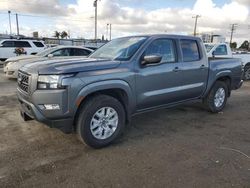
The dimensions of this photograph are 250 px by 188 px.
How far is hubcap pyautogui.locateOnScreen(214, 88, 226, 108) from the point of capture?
6.67m

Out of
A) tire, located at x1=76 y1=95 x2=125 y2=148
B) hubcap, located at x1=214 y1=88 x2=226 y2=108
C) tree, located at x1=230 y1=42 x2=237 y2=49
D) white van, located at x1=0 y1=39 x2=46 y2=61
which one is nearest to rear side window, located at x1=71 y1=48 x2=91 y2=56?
white van, located at x1=0 y1=39 x2=46 y2=61

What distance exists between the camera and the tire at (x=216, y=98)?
256 inches

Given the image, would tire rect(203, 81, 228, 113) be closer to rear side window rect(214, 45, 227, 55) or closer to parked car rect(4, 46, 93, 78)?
rear side window rect(214, 45, 227, 55)

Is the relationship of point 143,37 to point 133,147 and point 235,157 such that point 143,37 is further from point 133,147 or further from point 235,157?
point 235,157

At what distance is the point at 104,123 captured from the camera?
436 centimetres

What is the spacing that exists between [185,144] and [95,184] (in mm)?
1928

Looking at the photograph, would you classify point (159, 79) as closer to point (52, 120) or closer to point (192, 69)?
point (192, 69)

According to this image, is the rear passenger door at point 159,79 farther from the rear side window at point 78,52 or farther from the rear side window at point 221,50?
the rear side window at point 78,52

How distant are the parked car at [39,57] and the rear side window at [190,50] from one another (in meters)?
6.06

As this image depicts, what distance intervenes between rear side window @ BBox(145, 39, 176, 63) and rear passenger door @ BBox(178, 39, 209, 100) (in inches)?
10.1

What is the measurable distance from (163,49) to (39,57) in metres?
7.26

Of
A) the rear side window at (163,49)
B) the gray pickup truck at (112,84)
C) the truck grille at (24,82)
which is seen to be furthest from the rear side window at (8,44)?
the rear side window at (163,49)

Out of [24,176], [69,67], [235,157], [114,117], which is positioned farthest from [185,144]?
[24,176]

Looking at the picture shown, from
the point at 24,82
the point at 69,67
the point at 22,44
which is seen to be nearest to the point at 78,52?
the point at 22,44
